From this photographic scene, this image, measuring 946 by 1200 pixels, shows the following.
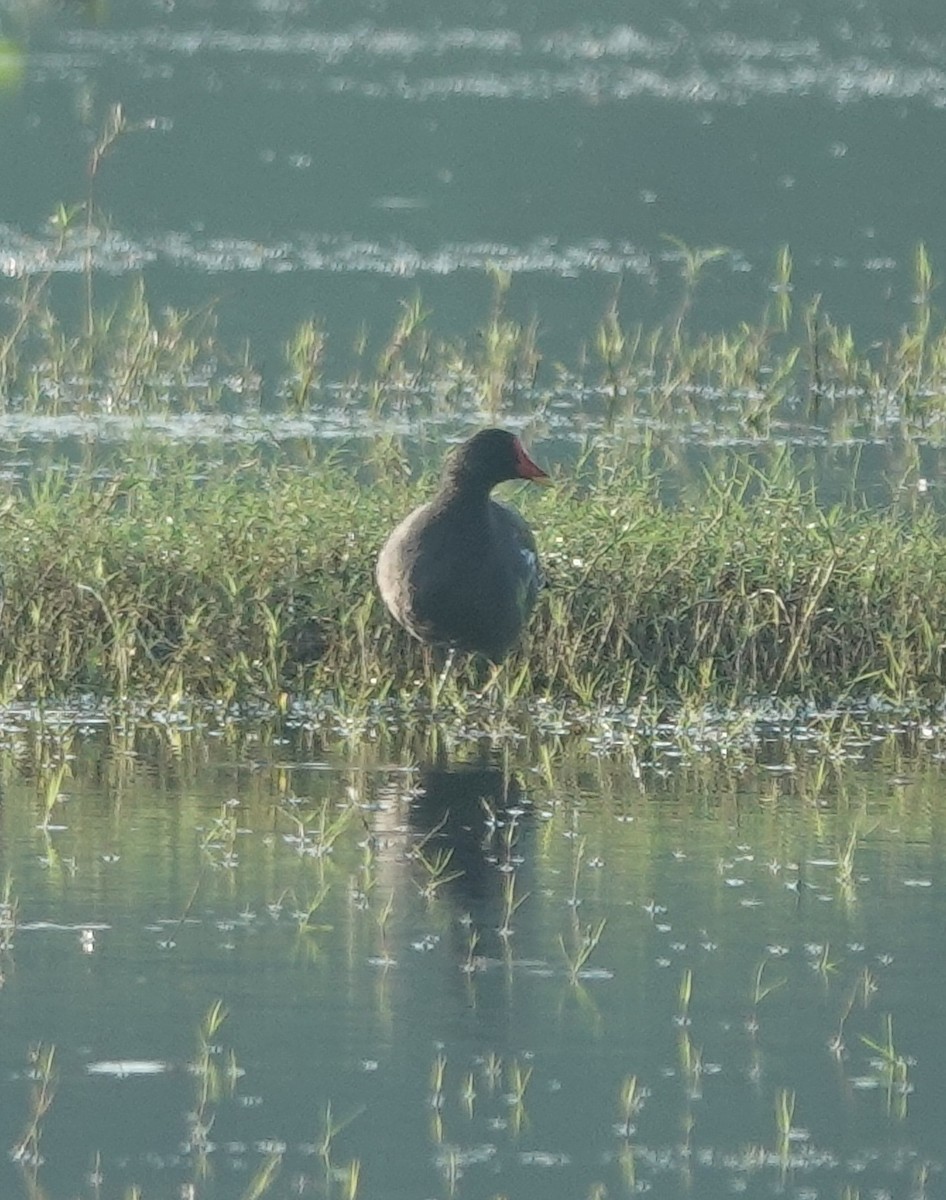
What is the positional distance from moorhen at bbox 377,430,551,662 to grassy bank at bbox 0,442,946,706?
231 millimetres

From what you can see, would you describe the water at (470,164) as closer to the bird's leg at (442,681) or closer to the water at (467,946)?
the bird's leg at (442,681)

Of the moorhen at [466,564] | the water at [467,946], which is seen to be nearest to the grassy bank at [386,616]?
the moorhen at [466,564]

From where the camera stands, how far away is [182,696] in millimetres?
8828

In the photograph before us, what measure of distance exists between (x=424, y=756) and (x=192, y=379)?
684cm

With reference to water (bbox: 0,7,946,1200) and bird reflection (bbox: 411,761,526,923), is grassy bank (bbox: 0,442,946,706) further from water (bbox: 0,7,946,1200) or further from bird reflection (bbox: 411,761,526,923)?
bird reflection (bbox: 411,761,526,923)

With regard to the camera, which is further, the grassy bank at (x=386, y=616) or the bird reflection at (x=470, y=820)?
the grassy bank at (x=386, y=616)

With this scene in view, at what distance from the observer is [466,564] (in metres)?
8.75

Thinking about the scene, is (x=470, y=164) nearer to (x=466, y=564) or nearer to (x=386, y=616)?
(x=386, y=616)

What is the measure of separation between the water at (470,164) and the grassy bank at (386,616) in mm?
1818

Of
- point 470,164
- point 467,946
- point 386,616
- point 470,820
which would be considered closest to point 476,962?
point 467,946

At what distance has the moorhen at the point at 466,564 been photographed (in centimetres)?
862

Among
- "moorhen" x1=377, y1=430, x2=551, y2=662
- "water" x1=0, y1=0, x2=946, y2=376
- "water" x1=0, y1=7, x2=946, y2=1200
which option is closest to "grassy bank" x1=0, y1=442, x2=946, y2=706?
"moorhen" x1=377, y1=430, x2=551, y2=662

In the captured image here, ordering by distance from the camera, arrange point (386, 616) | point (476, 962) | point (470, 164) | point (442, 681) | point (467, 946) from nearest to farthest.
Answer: point (476, 962)
point (467, 946)
point (442, 681)
point (386, 616)
point (470, 164)

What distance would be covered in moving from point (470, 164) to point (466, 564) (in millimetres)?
19306
